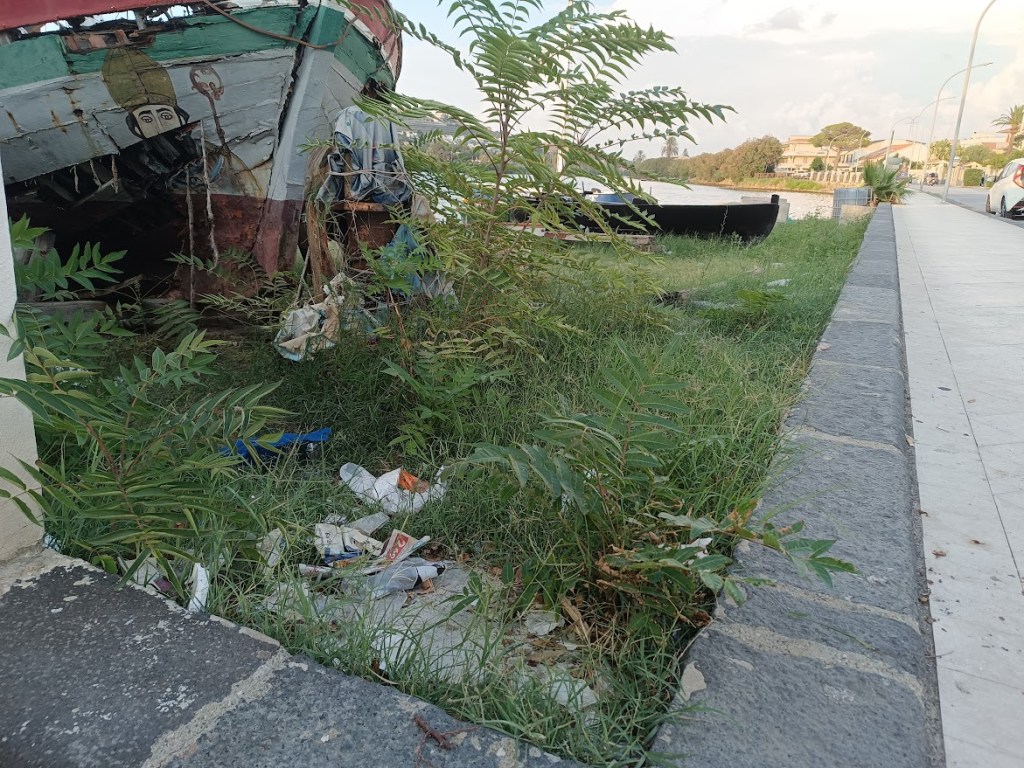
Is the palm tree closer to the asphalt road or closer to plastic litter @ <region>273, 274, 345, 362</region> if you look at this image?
the asphalt road

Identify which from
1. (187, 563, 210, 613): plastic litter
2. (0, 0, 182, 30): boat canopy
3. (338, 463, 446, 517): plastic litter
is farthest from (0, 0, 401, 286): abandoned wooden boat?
(187, 563, 210, 613): plastic litter

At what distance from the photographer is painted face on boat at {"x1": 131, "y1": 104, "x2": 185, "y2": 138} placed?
12.0 ft

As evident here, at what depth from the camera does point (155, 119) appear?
12.2 ft

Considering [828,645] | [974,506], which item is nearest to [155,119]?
[828,645]

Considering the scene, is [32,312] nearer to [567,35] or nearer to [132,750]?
[132,750]

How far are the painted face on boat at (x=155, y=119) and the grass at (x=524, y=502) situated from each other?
50.1 inches

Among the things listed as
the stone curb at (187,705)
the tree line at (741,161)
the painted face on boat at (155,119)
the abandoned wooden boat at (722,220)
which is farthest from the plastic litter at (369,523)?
the tree line at (741,161)

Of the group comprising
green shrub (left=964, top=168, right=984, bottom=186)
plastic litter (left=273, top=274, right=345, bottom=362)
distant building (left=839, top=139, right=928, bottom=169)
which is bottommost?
plastic litter (left=273, top=274, right=345, bottom=362)

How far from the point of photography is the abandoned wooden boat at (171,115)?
11.4 ft

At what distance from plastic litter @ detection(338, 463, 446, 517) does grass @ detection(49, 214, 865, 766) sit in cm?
5

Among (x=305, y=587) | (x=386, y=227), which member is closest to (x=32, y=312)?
(x=305, y=587)

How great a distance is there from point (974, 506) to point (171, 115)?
13.5ft

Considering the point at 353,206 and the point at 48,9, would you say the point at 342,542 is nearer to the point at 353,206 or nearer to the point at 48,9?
the point at 353,206

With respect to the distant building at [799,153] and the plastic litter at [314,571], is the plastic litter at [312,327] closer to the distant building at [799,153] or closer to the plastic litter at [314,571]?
the plastic litter at [314,571]
